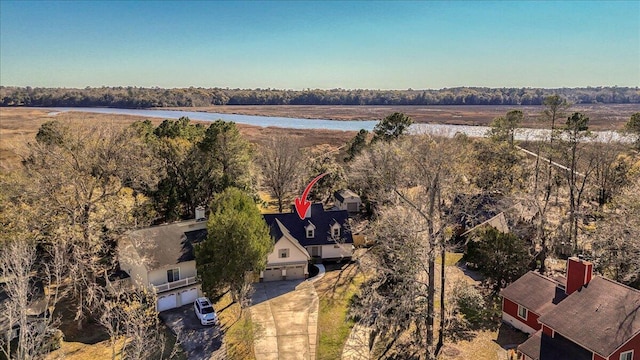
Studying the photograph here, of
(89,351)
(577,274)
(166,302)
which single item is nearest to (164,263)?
(166,302)

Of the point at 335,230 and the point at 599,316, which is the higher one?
the point at 599,316

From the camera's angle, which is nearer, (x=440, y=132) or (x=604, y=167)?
(x=440, y=132)

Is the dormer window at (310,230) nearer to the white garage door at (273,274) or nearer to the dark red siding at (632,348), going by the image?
the white garage door at (273,274)

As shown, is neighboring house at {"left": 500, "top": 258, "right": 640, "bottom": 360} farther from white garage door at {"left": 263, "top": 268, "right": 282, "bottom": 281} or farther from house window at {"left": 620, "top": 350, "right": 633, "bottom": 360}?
white garage door at {"left": 263, "top": 268, "right": 282, "bottom": 281}

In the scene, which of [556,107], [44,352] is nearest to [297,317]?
[44,352]

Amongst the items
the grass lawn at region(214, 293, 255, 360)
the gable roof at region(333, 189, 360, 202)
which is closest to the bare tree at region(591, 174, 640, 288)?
the grass lawn at region(214, 293, 255, 360)

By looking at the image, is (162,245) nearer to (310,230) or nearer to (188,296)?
(188,296)

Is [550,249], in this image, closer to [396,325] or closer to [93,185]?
[396,325]

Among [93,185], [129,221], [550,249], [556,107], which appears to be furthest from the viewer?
[556,107]
